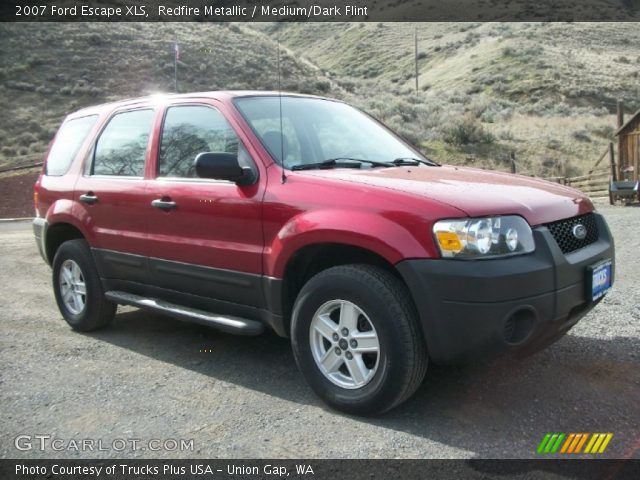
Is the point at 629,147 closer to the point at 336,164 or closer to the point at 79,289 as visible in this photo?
the point at 336,164

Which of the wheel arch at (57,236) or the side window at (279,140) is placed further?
the wheel arch at (57,236)

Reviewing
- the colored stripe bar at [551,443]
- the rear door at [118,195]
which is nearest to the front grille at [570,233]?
the colored stripe bar at [551,443]

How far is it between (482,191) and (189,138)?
7.10ft

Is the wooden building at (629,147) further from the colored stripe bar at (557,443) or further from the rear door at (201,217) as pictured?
the colored stripe bar at (557,443)

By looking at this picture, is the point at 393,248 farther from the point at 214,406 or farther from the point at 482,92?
the point at 482,92

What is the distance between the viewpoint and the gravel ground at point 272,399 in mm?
3133

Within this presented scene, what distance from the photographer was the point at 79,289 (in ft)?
17.0

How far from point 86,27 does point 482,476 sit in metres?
45.6

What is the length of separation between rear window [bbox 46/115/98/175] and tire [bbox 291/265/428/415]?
299cm

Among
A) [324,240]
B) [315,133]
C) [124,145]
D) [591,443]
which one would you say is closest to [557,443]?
[591,443]

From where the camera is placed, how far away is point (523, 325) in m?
3.13

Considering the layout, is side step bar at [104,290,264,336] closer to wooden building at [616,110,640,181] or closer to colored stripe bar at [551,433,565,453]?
colored stripe bar at [551,433,565,453]

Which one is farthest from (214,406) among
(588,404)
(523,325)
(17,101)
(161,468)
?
(17,101)

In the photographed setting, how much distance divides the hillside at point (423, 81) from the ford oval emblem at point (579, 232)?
2301 cm
